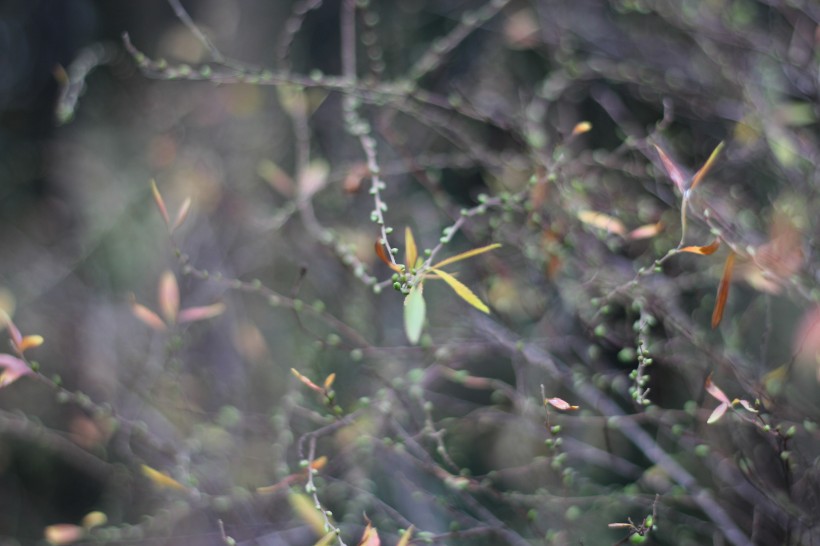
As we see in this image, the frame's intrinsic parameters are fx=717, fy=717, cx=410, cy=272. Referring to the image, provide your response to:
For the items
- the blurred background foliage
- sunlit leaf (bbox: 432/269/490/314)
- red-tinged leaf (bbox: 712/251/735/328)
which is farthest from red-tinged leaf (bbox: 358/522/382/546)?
red-tinged leaf (bbox: 712/251/735/328)

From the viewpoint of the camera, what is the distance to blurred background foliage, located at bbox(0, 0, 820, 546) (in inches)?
38.6

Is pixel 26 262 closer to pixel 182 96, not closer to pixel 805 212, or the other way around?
pixel 182 96

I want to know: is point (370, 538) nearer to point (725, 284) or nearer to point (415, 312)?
point (415, 312)

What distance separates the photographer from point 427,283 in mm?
1569

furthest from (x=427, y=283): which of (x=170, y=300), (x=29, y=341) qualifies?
(x=29, y=341)

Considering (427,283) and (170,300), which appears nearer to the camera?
(170,300)

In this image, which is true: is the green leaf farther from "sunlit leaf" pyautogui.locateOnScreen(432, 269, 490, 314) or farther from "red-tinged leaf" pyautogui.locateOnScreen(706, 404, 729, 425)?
"red-tinged leaf" pyautogui.locateOnScreen(706, 404, 729, 425)

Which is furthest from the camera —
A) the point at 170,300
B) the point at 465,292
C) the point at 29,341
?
the point at 170,300

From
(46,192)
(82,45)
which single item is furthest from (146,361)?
(82,45)

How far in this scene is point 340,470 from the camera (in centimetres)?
131

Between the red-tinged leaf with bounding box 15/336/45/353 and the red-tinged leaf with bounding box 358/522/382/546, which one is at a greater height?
the red-tinged leaf with bounding box 15/336/45/353

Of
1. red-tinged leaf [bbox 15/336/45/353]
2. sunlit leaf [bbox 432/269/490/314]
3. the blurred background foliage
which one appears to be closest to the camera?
sunlit leaf [bbox 432/269/490/314]

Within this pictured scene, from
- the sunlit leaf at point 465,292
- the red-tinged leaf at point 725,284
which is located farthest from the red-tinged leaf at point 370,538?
the red-tinged leaf at point 725,284

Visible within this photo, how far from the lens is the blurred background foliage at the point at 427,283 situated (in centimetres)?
98
